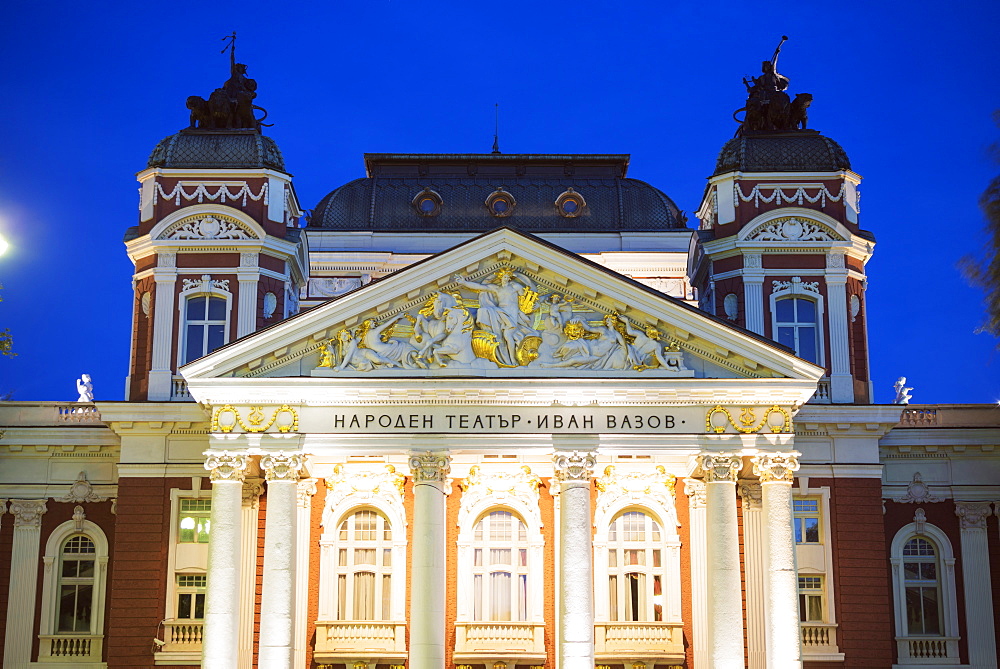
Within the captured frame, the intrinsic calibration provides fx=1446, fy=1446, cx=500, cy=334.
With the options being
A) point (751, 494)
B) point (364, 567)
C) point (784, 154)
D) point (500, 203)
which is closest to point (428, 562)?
point (364, 567)

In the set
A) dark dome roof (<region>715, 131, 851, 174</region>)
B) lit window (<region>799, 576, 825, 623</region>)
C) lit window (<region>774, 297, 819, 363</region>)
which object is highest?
dark dome roof (<region>715, 131, 851, 174</region>)

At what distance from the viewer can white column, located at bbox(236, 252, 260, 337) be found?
4553 centimetres

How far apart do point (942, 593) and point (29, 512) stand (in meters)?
28.9

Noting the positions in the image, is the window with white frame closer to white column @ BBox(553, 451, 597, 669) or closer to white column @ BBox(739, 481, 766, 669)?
white column @ BBox(739, 481, 766, 669)

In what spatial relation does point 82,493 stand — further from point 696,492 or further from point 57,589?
point 696,492

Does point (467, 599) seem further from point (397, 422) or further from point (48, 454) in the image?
point (48, 454)

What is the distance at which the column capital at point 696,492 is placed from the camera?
4303cm

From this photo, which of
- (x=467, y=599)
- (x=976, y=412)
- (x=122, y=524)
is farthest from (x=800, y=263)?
(x=122, y=524)

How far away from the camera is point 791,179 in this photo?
4672cm

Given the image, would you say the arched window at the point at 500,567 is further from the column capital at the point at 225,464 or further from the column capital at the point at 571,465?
the column capital at the point at 225,464

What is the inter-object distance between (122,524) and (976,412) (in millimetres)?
26926

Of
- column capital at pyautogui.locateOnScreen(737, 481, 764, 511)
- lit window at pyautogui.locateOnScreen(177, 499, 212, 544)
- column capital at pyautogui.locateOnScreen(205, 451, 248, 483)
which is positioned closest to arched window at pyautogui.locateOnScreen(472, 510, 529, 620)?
column capital at pyautogui.locateOnScreen(737, 481, 764, 511)

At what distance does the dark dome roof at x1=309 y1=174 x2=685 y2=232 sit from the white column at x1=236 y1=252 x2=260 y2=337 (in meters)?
7.84

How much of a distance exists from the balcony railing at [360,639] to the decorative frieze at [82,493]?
8.99m
